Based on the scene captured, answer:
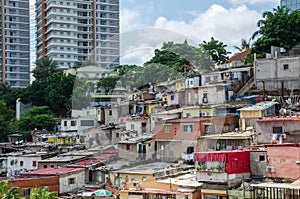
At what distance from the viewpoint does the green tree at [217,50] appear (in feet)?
82.3

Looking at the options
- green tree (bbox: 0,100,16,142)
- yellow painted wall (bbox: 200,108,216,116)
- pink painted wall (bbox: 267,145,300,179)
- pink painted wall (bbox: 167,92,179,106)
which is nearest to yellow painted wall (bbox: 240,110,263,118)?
yellow painted wall (bbox: 200,108,216,116)

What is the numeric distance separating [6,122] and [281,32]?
15.1 metres

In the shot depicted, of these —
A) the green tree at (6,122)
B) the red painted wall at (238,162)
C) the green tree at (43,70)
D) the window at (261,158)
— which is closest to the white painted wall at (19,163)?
the green tree at (6,122)

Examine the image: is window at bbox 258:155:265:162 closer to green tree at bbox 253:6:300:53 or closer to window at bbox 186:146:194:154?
window at bbox 186:146:194:154

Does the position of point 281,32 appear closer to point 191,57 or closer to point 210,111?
point 191,57

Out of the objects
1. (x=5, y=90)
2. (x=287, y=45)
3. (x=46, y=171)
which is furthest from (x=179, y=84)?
(x=5, y=90)

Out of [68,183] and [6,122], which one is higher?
[6,122]

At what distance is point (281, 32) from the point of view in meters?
21.0

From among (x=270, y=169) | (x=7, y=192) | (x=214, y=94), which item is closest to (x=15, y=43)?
(x=214, y=94)

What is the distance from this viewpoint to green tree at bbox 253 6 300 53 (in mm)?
20930

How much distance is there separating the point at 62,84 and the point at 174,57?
9.92 meters

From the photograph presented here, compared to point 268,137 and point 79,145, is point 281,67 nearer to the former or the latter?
point 268,137

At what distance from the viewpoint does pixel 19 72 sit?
143 feet

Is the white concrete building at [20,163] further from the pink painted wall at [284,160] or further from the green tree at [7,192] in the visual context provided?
the pink painted wall at [284,160]
